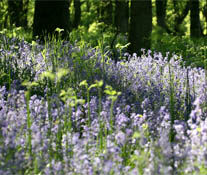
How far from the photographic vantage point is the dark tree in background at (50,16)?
30.5 feet

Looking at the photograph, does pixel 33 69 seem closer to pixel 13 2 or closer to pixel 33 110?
pixel 33 110

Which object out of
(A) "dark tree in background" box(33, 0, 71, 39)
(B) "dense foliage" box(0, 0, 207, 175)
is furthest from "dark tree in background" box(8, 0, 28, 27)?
(B) "dense foliage" box(0, 0, 207, 175)

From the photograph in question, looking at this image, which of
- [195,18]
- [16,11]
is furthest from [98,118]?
[16,11]

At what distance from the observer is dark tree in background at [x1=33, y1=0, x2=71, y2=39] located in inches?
366

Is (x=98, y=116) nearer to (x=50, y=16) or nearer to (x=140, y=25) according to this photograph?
(x=140, y=25)

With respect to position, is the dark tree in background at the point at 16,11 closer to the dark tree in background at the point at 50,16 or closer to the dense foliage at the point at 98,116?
the dark tree in background at the point at 50,16

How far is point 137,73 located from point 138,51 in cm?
346

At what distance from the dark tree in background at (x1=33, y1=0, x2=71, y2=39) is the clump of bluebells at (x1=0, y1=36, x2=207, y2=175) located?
114 inches

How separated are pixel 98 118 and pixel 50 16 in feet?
21.4

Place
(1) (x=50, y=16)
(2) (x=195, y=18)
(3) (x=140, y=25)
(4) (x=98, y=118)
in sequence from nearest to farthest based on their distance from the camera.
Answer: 1. (4) (x=98, y=118)
2. (3) (x=140, y=25)
3. (1) (x=50, y=16)
4. (2) (x=195, y=18)

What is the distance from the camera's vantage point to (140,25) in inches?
347

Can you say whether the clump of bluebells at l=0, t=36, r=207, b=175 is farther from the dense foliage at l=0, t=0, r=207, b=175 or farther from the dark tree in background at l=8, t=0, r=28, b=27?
the dark tree in background at l=8, t=0, r=28, b=27

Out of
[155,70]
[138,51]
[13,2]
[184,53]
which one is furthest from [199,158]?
[13,2]

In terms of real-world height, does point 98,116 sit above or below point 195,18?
below
